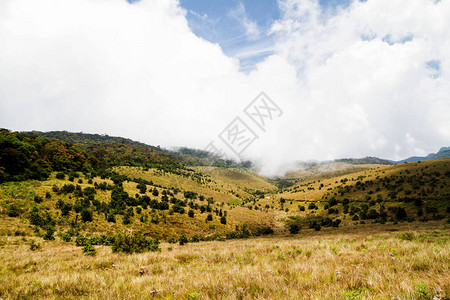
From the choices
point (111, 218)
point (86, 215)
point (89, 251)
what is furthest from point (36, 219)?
point (89, 251)

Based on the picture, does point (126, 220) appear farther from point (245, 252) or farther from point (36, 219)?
point (245, 252)

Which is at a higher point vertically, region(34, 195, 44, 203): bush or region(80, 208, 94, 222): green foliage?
region(34, 195, 44, 203): bush

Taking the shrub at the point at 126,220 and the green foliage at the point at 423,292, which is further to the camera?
the shrub at the point at 126,220

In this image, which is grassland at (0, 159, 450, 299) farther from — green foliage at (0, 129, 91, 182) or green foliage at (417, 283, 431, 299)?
green foliage at (0, 129, 91, 182)

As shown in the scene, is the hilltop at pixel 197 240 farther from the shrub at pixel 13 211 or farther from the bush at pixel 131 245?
the shrub at pixel 13 211

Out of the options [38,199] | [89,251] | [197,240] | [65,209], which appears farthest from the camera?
[65,209]

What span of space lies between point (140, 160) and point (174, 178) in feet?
185

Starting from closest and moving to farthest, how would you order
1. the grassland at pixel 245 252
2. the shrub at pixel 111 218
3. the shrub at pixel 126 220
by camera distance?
1. the grassland at pixel 245 252
2. the shrub at pixel 111 218
3. the shrub at pixel 126 220

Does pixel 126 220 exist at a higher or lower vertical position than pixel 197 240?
higher

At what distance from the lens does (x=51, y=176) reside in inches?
2068

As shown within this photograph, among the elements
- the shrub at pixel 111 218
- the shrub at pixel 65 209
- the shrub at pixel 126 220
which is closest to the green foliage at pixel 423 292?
the shrub at pixel 126 220

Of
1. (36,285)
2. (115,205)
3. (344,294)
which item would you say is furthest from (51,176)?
(344,294)

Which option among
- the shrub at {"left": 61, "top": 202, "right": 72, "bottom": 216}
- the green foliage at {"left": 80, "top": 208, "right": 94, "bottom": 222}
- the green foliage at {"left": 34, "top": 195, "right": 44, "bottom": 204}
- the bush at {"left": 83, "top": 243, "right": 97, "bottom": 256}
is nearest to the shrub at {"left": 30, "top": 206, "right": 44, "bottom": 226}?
the shrub at {"left": 61, "top": 202, "right": 72, "bottom": 216}

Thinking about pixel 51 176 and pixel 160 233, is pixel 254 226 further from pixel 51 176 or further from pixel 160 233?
pixel 51 176
